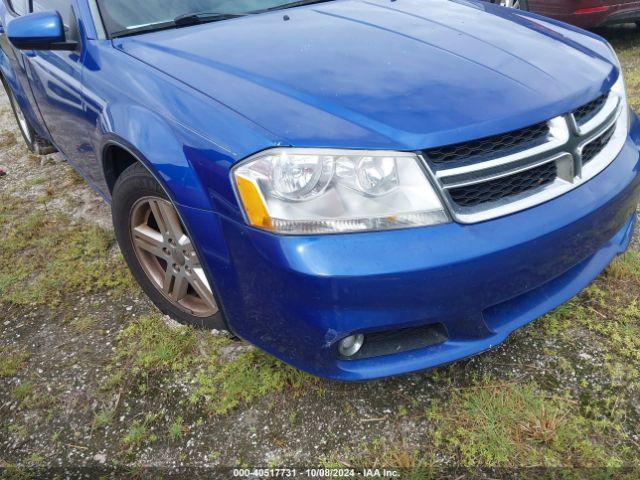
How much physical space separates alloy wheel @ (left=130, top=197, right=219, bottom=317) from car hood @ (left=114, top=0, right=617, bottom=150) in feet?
1.68

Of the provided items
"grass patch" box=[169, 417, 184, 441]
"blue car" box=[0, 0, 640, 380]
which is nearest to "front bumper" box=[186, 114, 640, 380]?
"blue car" box=[0, 0, 640, 380]

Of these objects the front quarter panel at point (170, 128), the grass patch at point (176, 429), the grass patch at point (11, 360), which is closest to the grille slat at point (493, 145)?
the front quarter panel at point (170, 128)

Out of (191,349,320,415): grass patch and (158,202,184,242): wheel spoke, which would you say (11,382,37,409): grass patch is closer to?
(191,349,320,415): grass patch

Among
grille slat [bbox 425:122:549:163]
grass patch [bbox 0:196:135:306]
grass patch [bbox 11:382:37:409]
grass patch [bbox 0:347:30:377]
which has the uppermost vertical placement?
grille slat [bbox 425:122:549:163]

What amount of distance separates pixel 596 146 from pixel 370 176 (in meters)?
0.90

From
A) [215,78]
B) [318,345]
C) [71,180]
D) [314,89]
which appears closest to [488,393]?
[318,345]

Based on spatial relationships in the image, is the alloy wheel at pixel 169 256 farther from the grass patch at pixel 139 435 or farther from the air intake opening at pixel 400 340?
the air intake opening at pixel 400 340

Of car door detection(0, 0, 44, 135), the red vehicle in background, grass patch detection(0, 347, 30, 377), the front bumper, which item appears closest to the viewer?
the front bumper

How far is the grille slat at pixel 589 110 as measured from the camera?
175cm

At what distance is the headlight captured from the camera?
1443 millimetres

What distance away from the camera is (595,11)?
493 centimetres

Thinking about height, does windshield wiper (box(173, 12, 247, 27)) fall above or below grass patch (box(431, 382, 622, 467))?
above

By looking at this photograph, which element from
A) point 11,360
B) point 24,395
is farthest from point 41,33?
point 24,395

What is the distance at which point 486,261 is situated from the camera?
144 cm
